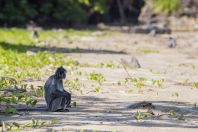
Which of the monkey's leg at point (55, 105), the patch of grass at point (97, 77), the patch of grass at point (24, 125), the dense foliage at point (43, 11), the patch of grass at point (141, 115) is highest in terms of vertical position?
the dense foliage at point (43, 11)

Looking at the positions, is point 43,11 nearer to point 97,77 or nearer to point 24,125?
point 97,77

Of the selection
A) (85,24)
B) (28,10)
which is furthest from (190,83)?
(85,24)

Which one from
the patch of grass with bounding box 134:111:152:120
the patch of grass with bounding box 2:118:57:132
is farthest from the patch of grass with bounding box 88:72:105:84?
the patch of grass with bounding box 2:118:57:132

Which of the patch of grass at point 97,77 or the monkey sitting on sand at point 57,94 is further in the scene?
the patch of grass at point 97,77

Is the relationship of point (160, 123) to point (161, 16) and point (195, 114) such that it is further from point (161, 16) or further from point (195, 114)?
point (161, 16)

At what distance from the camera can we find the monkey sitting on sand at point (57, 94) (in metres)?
9.45

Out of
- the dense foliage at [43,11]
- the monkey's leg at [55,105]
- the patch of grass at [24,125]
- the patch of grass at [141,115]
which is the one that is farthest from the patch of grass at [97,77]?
the dense foliage at [43,11]

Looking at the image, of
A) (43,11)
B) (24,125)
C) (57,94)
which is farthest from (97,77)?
(43,11)

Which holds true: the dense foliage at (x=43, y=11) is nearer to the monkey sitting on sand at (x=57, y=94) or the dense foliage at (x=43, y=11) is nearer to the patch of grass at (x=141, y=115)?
the monkey sitting on sand at (x=57, y=94)

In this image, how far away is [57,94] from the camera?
9430mm

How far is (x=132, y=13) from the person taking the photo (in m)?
50.4

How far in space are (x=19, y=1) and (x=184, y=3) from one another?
1335 centimetres

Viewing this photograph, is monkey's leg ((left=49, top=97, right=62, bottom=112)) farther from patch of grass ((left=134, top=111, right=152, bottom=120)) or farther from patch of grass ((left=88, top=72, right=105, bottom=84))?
patch of grass ((left=88, top=72, right=105, bottom=84))

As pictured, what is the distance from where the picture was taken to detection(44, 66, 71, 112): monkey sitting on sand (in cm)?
945
